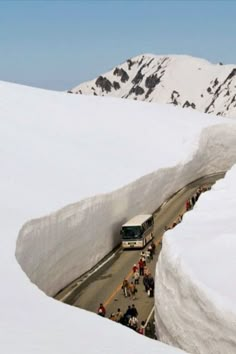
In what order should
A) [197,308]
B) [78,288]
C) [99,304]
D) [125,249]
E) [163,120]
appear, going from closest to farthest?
[197,308]
[99,304]
[78,288]
[125,249]
[163,120]

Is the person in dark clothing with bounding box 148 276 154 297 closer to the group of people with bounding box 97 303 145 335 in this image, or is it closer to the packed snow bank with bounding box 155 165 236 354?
the group of people with bounding box 97 303 145 335

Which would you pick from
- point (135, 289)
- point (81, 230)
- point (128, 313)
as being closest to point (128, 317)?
point (128, 313)

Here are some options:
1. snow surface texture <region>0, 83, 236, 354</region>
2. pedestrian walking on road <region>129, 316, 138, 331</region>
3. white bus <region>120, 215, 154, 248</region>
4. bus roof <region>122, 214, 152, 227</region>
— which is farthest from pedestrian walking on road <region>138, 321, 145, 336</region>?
bus roof <region>122, 214, 152, 227</region>

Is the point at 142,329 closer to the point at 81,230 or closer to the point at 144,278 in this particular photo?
the point at 144,278

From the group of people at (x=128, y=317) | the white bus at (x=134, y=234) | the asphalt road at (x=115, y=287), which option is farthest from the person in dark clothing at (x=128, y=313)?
the white bus at (x=134, y=234)

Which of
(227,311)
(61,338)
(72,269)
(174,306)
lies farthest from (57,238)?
(61,338)

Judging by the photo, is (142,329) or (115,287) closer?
(142,329)

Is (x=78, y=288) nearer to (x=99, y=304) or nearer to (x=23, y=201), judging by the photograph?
(x=99, y=304)
